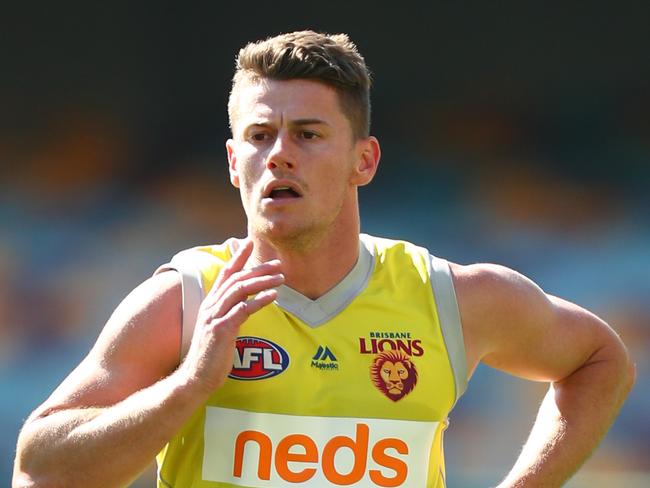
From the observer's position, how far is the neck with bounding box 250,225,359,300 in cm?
321

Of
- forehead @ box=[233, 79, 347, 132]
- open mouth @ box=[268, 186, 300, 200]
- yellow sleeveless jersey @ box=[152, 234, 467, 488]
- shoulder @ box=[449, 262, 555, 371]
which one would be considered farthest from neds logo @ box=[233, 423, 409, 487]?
forehead @ box=[233, 79, 347, 132]

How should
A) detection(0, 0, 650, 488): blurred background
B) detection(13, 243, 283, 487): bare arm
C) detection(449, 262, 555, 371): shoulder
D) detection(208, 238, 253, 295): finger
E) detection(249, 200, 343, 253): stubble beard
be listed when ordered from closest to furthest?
detection(13, 243, 283, 487): bare arm
detection(208, 238, 253, 295): finger
detection(249, 200, 343, 253): stubble beard
detection(449, 262, 555, 371): shoulder
detection(0, 0, 650, 488): blurred background

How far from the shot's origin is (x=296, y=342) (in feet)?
10.2

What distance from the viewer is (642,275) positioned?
6.38 meters

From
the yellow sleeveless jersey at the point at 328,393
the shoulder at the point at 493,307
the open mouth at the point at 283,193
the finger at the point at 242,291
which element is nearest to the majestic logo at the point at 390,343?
the yellow sleeveless jersey at the point at 328,393

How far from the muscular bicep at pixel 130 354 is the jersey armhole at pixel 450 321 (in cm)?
78

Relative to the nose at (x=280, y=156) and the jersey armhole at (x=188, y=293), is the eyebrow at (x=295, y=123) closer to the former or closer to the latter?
the nose at (x=280, y=156)

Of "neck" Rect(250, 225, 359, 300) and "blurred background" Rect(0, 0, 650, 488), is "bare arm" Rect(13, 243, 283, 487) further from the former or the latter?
"blurred background" Rect(0, 0, 650, 488)

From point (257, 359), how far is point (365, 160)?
731 millimetres

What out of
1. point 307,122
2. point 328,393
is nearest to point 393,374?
point 328,393

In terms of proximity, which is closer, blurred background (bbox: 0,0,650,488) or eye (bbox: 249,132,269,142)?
eye (bbox: 249,132,269,142)

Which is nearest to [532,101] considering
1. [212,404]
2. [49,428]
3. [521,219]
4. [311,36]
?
[521,219]

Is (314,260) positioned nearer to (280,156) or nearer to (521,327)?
(280,156)

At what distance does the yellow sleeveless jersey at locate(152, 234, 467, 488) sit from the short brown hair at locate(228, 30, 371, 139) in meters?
0.50
